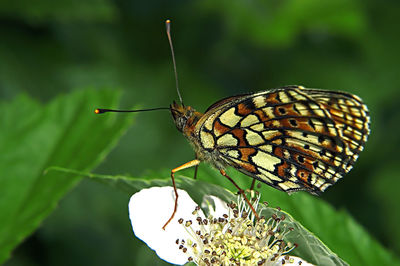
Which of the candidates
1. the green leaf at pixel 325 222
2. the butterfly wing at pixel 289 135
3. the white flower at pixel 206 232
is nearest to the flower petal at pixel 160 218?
the white flower at pixel 206 232

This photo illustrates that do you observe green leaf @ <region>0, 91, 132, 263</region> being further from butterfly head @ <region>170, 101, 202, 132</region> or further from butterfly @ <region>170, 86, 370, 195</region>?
butterfly @ <region>170, 86, 370, 195</region>

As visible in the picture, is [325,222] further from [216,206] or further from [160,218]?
[160,218]

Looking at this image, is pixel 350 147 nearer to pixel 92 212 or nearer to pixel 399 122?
pixel 92 212

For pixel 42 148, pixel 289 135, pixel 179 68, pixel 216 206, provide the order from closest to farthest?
1. pixel 216 206
2. pixel 289 135
3. pixel 42 148
4. pixel 179 68

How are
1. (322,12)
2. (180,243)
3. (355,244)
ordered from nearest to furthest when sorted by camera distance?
1. (180,243)
2. (355,244)
3. (322,12)

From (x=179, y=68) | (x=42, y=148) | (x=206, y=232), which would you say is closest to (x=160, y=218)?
(x=206, y=232)

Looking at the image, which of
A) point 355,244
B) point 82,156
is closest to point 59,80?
point 82,156
